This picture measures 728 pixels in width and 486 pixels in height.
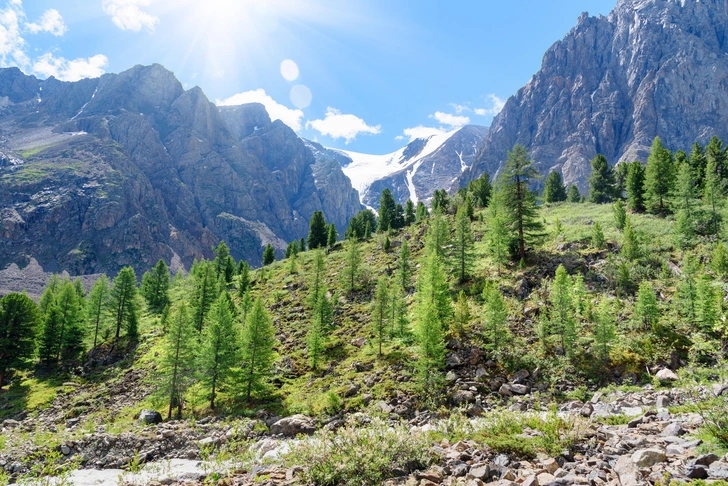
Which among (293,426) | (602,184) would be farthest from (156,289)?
(602,184)

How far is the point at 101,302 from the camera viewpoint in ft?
178

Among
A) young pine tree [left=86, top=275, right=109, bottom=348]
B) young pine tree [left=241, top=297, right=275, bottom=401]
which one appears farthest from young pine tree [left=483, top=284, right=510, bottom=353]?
young pine tree [left=86, top=275, right=109, bottom=348]

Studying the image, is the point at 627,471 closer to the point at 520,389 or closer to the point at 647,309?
the point at 520,389

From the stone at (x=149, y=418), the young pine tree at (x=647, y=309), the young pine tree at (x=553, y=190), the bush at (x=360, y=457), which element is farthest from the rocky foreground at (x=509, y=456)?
the young pine tree at (x=553, y=190)

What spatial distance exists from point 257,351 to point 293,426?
30.9ft

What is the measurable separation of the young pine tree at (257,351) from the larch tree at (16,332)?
34.9m

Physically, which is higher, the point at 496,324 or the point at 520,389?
the point at 496,324

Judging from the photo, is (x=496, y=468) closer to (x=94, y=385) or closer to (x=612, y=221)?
(x=94, y=385)

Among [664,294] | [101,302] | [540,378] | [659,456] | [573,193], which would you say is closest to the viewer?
[659,456]

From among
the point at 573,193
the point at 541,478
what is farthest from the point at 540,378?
the point at 573,193

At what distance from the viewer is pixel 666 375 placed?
69.6ft

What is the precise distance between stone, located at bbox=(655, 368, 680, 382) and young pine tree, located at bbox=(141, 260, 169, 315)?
7092cm

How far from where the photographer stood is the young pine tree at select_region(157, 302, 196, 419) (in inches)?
1172

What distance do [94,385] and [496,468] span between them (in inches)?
1855
